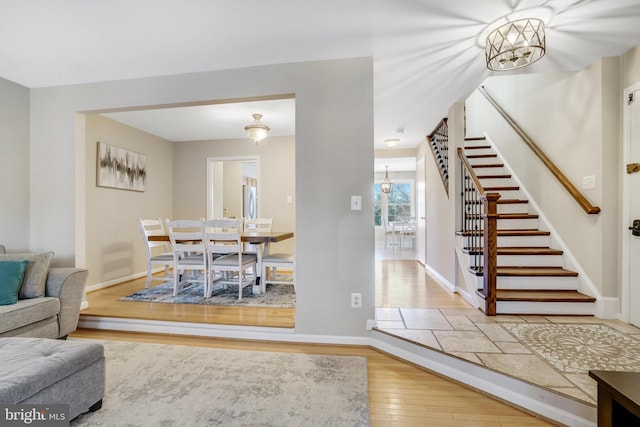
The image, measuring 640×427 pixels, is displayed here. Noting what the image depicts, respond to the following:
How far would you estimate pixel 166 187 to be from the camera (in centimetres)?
516

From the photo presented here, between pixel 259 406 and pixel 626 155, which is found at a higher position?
pixel 626 155

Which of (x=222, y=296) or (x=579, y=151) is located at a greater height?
(x=579, y=151)

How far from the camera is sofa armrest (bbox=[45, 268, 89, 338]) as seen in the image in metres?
2.39

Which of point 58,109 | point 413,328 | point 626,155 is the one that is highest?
point 58,109

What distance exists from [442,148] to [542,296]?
233 centimetres

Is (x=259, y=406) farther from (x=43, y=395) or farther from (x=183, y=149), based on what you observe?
(x=183, y=149)

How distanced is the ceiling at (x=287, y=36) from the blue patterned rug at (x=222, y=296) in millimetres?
2403

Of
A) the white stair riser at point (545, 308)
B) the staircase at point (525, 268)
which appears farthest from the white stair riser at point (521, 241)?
the white stair riser at point (545, 308)

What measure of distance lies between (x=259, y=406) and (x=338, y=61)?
8.51 feet

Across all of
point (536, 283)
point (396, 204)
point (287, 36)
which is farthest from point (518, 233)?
point (396, 204)

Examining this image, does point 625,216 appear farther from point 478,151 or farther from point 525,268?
point 478,151

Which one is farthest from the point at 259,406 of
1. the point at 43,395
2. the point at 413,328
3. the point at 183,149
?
the point at 183,149

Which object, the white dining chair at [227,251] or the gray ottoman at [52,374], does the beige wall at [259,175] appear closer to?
the white dining chair at [227,251]

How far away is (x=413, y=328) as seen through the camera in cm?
235
